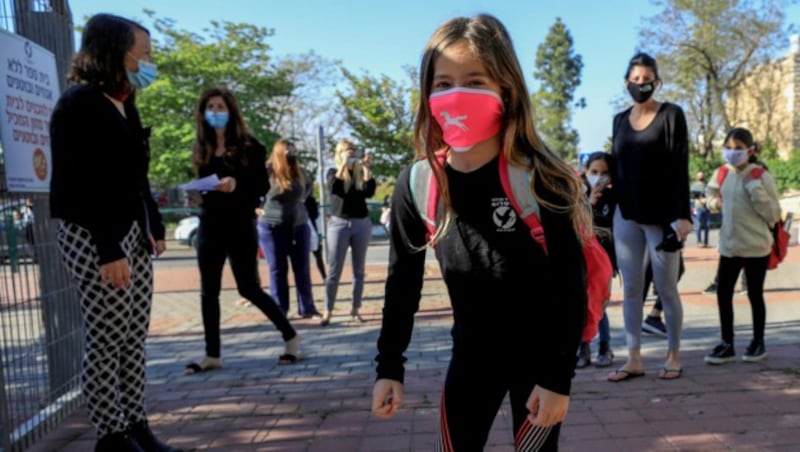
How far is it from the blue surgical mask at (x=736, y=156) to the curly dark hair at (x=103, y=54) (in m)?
4.21

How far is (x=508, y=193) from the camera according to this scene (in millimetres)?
1846

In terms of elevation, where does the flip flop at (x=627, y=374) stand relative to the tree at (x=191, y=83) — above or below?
below

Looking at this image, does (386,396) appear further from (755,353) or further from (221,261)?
(755,353)

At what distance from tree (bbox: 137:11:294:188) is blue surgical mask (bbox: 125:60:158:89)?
80.6 ft

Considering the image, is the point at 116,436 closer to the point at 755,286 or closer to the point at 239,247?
the point at 239,247

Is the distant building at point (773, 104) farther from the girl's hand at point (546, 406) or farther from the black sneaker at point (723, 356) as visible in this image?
the girl's hand at point (546, 406)

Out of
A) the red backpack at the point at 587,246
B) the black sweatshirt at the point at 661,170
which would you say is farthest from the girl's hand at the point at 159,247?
the black sweatshirt at the point at 661,170

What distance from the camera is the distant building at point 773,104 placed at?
117ft

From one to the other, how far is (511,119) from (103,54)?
210 centimetres

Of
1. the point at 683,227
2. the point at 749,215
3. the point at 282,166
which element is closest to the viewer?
the point at 683,227

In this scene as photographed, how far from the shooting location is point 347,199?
6449 mm

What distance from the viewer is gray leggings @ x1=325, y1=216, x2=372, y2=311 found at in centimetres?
653

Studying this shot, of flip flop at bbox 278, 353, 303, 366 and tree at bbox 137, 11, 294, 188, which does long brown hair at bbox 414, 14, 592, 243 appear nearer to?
flip flop at bbox 278, 353, 303, 366

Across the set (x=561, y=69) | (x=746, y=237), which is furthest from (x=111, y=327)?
(x=561, y=69)
